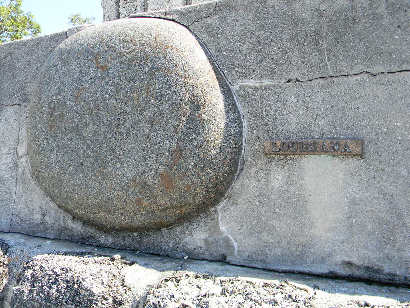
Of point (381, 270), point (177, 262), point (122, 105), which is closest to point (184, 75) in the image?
point (122, 105)

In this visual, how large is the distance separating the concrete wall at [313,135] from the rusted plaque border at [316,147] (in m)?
0.03

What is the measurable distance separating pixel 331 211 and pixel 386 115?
38 cm

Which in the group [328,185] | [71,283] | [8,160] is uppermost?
[328,185]

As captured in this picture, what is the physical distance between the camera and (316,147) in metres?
1.48

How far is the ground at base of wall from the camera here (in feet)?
4.11

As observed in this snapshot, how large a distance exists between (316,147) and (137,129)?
0.68 m

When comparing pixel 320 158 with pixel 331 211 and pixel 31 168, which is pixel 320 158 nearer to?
pixel 331 211

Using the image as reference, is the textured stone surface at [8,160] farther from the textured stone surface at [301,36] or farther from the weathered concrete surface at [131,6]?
the weathered concrete surface at [131,6]

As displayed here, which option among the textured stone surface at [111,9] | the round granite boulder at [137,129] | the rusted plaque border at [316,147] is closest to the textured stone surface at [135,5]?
the textured stone surface at [111,9]

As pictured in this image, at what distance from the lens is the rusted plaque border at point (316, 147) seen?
4.69ft

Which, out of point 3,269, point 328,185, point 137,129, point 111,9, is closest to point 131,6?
point 111,9

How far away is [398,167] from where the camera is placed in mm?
1391

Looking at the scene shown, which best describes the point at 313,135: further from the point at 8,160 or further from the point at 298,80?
the point at 8,160

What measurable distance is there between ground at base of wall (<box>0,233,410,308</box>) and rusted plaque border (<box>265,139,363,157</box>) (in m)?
0.44
